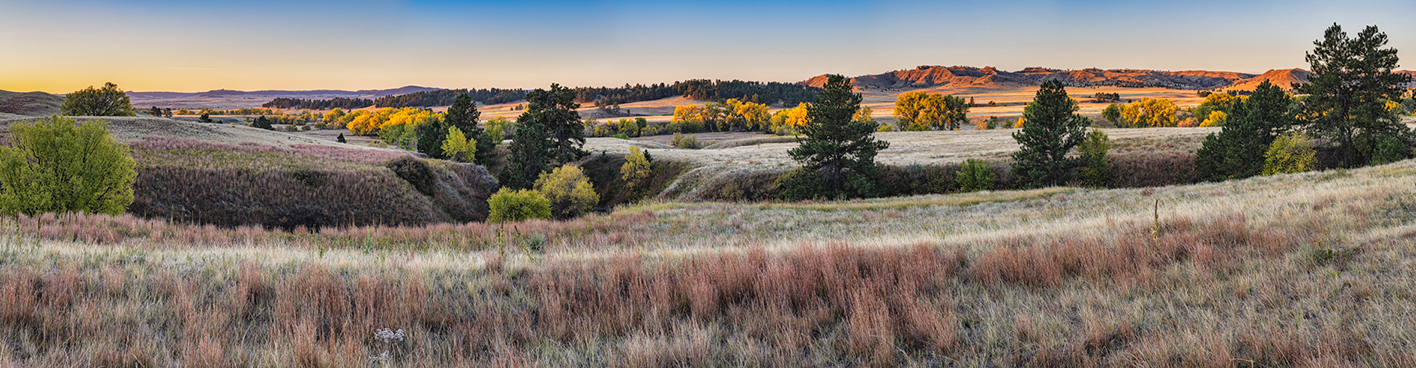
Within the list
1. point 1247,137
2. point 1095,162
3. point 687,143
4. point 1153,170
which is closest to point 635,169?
point 687,143

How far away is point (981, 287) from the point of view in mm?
5797

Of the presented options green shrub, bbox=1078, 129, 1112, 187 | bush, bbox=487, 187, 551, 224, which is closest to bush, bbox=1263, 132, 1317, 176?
green shrub, bbox=1078, 129, 1112, 187

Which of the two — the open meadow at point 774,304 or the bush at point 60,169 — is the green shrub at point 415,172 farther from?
the open meadow at point 774,304

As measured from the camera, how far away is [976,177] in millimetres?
42031

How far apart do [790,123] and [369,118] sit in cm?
10378

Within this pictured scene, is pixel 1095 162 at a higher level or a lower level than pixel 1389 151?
lower

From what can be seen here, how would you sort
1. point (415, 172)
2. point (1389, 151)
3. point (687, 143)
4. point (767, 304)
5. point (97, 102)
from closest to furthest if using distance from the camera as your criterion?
point (767, 304)
point (1389, 151)
point (415, 172)
point (97, 102)
point (687, 143)

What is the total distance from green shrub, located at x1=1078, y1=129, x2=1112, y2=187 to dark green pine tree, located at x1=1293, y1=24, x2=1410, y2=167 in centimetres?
1453

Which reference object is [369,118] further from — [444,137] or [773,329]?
[773,329]

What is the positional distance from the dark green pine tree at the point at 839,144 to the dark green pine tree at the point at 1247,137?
88.9 ft

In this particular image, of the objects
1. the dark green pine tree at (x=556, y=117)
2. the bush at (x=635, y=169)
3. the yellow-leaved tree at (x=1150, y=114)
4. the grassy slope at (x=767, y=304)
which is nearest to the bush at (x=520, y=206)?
the bush at (x=635, y=169)

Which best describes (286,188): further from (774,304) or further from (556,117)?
(774,304)

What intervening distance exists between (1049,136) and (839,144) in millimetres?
14748

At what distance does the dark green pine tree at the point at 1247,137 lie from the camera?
42.1 m
